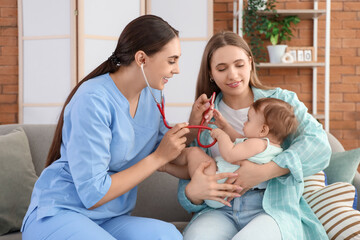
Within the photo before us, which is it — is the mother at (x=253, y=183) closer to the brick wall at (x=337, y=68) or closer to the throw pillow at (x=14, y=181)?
the throw pillow at (x=14, y=181)

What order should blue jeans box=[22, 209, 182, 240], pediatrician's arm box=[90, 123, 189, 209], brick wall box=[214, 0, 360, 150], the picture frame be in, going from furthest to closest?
brick wall box=[214, 0, 360, 150] < the picture frame < pediatrician's arm box=[90, 123, 189, 209] < blue jeans box=[22, 209, 182, 240]

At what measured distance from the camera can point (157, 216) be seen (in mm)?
2129

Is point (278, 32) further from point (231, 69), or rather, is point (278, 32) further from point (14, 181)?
point (14, 181)

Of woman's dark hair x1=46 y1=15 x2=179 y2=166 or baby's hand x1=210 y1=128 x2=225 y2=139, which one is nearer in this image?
woman's dark hair x1=46 y1=15 x2=179 y2=166

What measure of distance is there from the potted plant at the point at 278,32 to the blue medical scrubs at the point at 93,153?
292cm

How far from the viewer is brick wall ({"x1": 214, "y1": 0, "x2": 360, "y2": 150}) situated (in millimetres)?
4582

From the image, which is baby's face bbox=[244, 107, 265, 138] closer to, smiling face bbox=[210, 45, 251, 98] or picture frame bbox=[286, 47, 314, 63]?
smiling face bbox=[210, 45, 251, 98]

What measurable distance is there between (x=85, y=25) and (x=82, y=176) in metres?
2.91

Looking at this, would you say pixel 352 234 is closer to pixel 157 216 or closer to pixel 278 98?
pixel 278 98

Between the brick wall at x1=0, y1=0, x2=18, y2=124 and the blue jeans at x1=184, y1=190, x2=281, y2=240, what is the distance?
3.65 meters

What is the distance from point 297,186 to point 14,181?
3.97ft

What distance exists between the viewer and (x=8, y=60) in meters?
4.70

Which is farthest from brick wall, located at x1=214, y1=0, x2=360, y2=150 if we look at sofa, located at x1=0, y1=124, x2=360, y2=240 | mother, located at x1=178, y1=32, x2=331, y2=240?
mother, located at x1=178, y1=32, x2=331, y2=240

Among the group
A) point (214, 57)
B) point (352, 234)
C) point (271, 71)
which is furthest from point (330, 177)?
point (271, 71)
